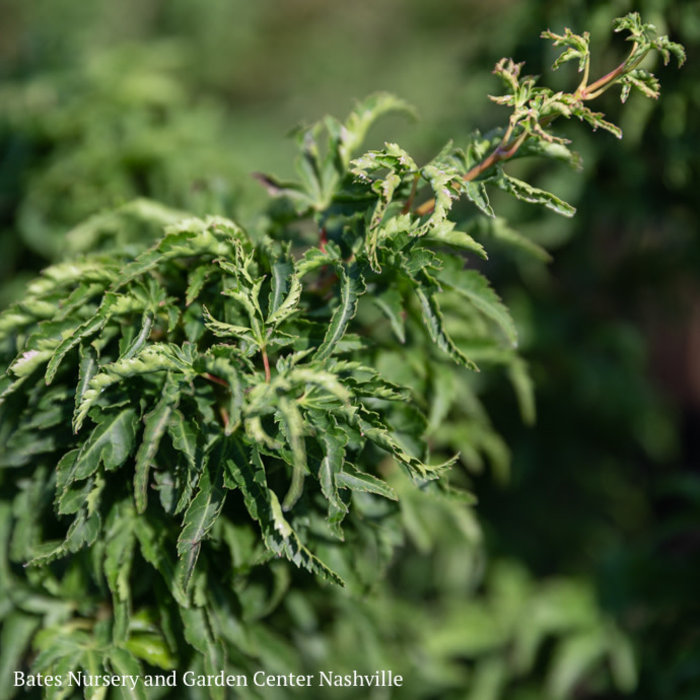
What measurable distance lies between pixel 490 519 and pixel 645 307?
134 centimetres

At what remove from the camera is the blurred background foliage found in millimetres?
1957

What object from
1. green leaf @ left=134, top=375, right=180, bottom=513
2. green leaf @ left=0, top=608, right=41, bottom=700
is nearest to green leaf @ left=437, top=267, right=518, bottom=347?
green leaf @ left=134, top=375, right=180, bottom=513

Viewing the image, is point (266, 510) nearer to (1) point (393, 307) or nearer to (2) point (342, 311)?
(2) point (342, 311)

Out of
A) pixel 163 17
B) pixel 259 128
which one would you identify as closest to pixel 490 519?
pixel 259 128

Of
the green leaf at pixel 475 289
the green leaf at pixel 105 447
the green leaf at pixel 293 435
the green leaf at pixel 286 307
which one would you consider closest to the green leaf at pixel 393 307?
the green leaf at pixel 475 289

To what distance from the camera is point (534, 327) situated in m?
2.45

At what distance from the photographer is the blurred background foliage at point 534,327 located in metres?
1.96

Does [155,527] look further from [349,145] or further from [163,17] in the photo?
[163,17]

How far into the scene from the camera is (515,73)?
1141mm

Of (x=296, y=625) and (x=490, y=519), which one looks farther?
(x=490, y=519)

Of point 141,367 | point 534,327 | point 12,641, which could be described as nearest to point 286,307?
point 141,367

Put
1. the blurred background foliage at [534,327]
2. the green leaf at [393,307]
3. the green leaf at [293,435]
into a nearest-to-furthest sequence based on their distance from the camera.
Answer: the green leaf at [293,435], the green leaf at [393,307], the blurred background foliage at [534,327]

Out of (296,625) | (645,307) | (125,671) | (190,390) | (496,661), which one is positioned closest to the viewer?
(190,390)

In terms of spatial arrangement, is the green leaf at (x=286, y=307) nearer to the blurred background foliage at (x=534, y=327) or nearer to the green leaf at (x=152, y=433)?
the green leaf at (x=152, y=433)
